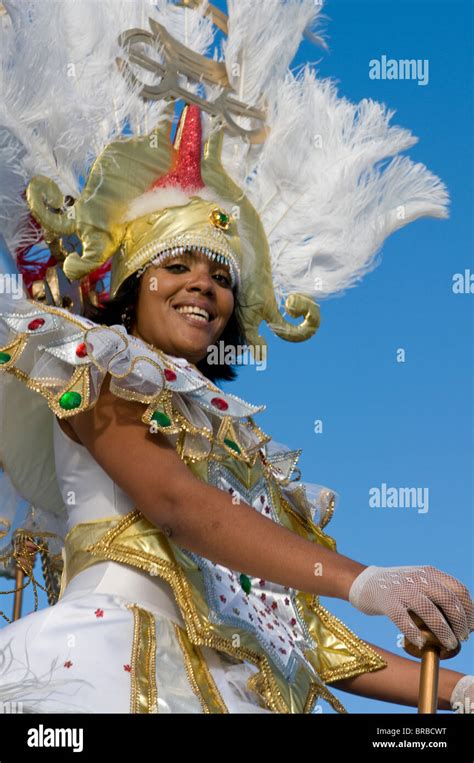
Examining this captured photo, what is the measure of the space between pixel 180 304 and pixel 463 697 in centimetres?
169

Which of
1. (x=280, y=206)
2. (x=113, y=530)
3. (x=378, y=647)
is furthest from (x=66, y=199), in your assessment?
(x=378, y=647)

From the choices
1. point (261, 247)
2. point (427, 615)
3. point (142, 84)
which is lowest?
point (427, 615)

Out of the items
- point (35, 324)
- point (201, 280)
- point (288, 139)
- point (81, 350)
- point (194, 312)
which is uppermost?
point (288, 139)

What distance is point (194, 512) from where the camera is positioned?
12.7 ft

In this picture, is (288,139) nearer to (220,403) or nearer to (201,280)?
(201,280)

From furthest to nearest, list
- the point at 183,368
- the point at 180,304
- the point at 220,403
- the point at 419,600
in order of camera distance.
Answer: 1. the point at 180,304
2. the point at 183,368
3. the point at 220,403
4. the point at 419,600

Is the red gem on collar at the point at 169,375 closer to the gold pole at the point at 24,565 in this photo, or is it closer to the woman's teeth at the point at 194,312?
the woman's teeth at the point at 194,312

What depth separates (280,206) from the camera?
17.8ft

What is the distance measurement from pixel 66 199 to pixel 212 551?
171 centimetres

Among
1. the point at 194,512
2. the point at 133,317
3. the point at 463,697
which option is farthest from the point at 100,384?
the point at 463,697

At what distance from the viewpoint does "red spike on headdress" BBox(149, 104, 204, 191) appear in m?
4.99

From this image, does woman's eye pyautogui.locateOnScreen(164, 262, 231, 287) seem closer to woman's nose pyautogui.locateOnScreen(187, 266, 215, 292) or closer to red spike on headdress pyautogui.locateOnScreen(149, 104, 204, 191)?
woman's nose pyautogui.locateOnScreen(187, 266, 215, 292)

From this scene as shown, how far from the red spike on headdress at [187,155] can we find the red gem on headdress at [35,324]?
915 mm
